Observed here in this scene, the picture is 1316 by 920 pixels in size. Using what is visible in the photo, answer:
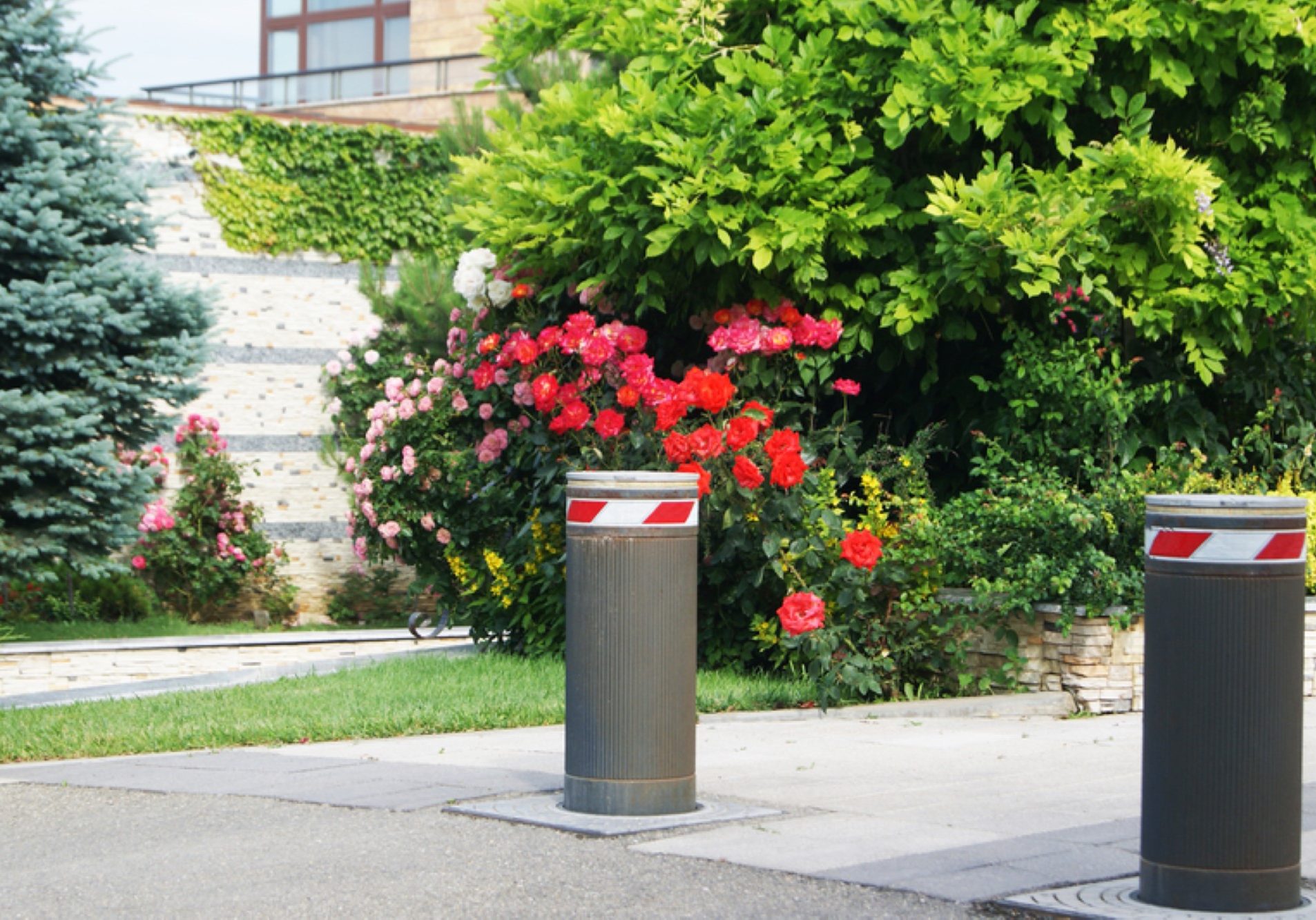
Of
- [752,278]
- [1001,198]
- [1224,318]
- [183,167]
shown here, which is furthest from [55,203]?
[1224,318]

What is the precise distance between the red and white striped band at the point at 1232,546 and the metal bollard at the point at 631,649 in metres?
1.88

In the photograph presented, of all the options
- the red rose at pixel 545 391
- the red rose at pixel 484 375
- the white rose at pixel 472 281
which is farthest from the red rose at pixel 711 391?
the white rose at pixel 472 281

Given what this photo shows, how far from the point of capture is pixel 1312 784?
686 centimetres

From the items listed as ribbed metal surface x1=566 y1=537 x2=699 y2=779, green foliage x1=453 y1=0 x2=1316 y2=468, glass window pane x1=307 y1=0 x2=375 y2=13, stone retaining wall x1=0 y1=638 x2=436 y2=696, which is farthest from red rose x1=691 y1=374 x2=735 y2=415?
glass window pane x1=307 y1=0 x2=375 y2=13

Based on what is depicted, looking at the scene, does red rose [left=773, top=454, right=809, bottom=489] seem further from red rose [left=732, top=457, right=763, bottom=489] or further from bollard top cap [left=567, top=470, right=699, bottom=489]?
bollard top cap [left=567, top=470, right=699, bottom=489]

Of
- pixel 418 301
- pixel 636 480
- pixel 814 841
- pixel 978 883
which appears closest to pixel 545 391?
pixel 636 480

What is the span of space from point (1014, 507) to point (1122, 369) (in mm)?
1253

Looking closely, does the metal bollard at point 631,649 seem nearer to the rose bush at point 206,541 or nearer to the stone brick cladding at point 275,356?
the rose bush at point 206,541

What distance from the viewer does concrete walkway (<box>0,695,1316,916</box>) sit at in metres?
5.22

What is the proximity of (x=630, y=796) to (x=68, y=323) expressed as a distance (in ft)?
32.9

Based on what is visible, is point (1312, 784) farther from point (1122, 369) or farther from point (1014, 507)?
point (1122, 369)

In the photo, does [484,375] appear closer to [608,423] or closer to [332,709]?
[608,423]

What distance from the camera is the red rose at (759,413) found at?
399 inches

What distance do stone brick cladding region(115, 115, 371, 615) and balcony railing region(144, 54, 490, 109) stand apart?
7.12 metres
